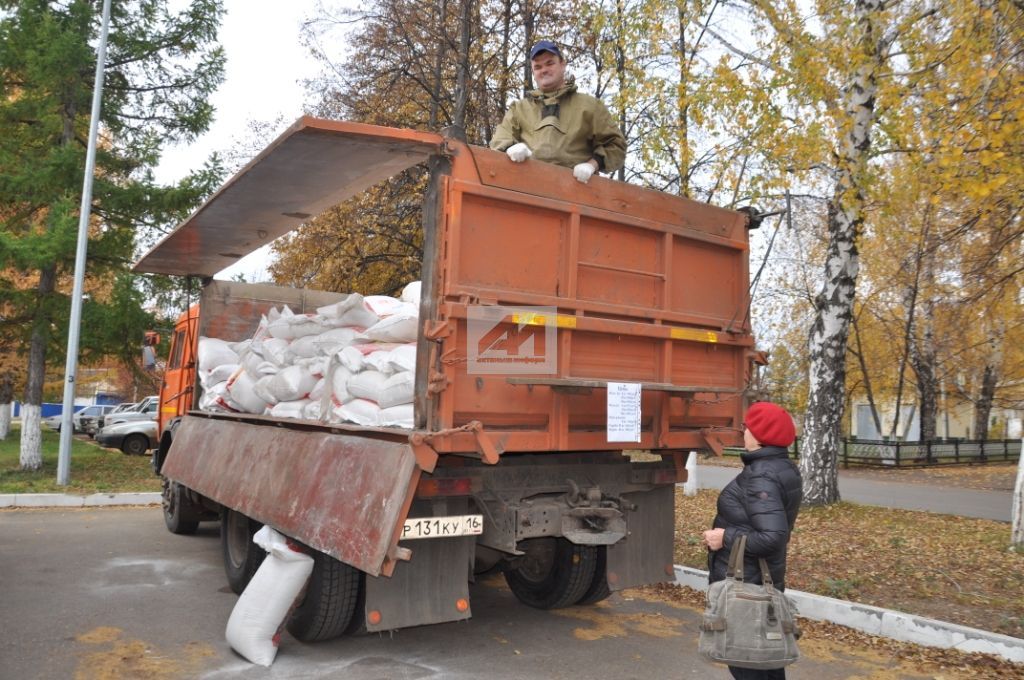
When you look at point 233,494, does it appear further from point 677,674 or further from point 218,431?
point 677,674

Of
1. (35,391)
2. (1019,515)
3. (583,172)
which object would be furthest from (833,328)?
(35,391)

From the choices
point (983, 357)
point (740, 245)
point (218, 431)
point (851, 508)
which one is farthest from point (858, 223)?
point (983, 357)

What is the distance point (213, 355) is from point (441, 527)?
4.38 m

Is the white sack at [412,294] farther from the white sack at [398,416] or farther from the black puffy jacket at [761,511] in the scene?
the black puffy jacket at [761,511]

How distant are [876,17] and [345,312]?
20.7 ft

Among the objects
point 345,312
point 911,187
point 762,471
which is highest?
point 911,187

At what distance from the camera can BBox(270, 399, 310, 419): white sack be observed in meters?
5.41

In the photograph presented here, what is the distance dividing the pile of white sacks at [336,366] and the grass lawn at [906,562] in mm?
3808

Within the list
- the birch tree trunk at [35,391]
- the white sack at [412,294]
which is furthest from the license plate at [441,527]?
the birch tree trunk at [35,391]

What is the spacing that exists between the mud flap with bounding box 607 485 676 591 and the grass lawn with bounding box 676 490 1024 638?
1492 millimetres

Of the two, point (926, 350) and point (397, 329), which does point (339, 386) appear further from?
point (926, 350)

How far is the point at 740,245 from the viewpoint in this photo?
5.40 metres

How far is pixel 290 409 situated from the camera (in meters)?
5.51

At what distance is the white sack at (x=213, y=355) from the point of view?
7672 mm
